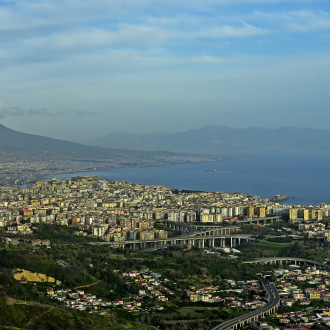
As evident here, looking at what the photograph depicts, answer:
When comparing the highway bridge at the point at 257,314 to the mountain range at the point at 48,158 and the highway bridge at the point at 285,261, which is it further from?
the mountain range at the point at 48,158

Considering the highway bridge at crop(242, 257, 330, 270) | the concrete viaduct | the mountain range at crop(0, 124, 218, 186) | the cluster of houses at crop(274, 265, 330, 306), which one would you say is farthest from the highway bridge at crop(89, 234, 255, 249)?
the mountain range at crop(0, 124, 218, 186)

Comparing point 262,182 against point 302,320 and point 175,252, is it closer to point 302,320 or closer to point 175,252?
point 175,252

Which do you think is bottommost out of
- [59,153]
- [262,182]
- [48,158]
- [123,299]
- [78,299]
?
[123,299]

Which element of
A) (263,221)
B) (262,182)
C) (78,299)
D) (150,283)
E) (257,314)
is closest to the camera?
(257,314)

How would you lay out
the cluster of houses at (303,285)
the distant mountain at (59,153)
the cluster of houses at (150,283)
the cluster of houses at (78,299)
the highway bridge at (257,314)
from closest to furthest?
1. the highway bridge at (257,314)
2. the cluster of houses at (78,299)
3. the cluster of houses at (150,283)
4. the cluster of houses at (303,285)
5. the distant mountain at (59,153)

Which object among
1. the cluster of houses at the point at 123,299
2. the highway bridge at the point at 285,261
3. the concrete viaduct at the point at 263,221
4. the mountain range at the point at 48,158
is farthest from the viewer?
the mountain range at the point at 48,158

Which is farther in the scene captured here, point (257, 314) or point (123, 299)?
point (123, 299)

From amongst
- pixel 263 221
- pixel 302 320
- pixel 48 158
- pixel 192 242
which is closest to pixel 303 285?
pixel 302 320

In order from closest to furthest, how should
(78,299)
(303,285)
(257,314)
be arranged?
(257,314) < (78,299) < (303,285)

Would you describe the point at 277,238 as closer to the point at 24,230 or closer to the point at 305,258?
the point at 305,258

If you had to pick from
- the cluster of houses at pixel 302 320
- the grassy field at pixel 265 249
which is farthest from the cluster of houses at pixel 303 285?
the grassy field at pixel 265 249
